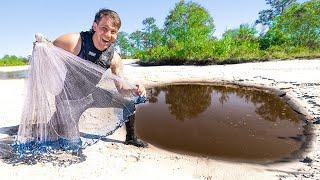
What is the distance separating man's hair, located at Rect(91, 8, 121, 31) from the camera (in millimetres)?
4625

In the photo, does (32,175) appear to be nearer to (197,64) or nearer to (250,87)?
(250,87)

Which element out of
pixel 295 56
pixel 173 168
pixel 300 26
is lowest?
pixel 173 168

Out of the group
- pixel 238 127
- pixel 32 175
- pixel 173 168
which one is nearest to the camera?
pixel 32 175

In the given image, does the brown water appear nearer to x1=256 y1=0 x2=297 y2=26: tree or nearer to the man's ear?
the man's ear

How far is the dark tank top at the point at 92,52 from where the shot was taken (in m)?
4.81

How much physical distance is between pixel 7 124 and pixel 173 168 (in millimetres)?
3700

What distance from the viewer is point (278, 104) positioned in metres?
9.41

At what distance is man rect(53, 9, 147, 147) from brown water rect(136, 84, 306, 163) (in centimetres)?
165

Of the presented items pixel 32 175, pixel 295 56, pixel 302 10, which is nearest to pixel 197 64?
pixel 295 56

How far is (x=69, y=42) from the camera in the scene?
4.86 m

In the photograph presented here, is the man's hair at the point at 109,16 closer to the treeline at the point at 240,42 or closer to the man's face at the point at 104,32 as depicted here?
the man's face at the point at 104,32

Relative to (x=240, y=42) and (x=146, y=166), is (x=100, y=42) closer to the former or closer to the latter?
(x=146, y=166)

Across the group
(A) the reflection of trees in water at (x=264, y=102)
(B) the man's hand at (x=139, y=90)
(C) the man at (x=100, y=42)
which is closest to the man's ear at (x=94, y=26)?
(C) the man at (x=100, y=42)

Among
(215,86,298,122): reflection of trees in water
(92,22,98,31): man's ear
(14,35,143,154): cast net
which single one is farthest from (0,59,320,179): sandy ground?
(92,22,98,31): man's ear
